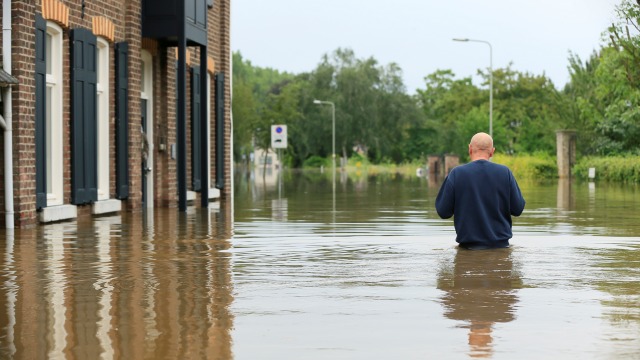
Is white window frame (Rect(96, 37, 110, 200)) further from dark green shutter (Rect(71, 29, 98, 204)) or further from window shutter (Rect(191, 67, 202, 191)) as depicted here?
window shutter (Rect(191, 67, 202, 191))

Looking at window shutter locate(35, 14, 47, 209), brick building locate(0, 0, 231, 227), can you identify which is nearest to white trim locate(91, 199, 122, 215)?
brick building locate(0, 0, 231, 227)

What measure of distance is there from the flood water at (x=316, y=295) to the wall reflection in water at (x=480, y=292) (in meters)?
0.02

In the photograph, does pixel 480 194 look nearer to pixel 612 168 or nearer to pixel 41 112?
pixel 41 112

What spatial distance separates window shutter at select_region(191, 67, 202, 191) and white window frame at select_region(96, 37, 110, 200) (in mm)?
5419

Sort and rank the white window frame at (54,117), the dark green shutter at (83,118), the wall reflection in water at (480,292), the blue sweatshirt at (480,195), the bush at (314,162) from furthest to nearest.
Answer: the bush at (314,162) < the dark green shutter at (83,118) < the white window frame at (54,117) < the blue sweatshirt at (480,195) < the wall reflection in water at (480,292)

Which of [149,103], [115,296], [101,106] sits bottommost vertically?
[115,296]

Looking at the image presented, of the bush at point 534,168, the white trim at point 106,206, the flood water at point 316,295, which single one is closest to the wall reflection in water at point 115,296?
the flood water at point 316,295

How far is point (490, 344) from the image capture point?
7.14 metres

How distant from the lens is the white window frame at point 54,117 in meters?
20.8

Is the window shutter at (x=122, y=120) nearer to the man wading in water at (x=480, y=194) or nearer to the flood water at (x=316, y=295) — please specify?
the flood water at (x=316, y=295)

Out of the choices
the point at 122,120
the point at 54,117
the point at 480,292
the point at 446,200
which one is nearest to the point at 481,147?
the point at 446,200

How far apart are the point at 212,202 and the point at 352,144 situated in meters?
75.8

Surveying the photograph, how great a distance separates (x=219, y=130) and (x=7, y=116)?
1367 cm

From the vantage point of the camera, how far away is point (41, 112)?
19844mm
